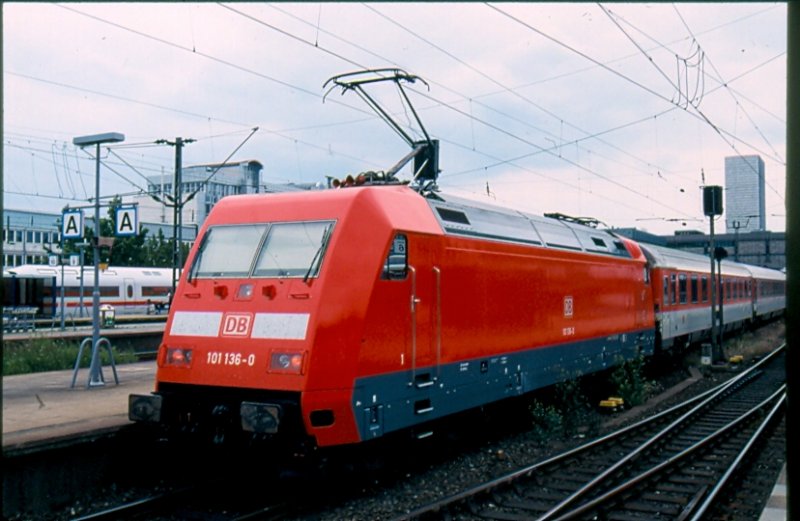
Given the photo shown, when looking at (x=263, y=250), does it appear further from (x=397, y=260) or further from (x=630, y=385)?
(x=630, y=385)

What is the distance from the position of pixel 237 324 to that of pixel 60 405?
15.4 ft

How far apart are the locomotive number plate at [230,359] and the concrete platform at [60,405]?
6.16ft

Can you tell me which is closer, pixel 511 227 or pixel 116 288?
pixel 511 227

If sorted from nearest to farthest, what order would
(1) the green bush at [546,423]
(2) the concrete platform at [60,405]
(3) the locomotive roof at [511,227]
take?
(2) the concrete platform at [60,405] → (3) the locomotive roof at [511,227] → (1) the green bush at [546,423]

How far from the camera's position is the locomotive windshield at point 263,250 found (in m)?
8.16

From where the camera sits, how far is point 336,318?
25.1 ft

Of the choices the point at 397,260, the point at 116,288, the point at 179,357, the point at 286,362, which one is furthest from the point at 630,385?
the point at 116,288

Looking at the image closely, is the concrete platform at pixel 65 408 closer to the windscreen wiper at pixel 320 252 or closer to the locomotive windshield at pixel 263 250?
the locomotive windshield at pixel 263 250

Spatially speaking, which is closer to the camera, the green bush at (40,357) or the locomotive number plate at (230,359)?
the locomotive number plate at (230,359)

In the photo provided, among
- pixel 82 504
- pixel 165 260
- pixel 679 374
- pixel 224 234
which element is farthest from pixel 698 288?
pixel 165 260

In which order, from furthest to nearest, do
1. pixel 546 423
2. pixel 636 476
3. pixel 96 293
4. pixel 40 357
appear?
pixel 40 357 < pixel 96 293 < pixel 546 423 < pixel 636 476

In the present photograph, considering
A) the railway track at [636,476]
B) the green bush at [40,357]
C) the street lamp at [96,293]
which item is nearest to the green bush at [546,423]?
the railway track at [636,476]

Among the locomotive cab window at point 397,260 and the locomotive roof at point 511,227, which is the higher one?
the locomotive roof at point 511,227

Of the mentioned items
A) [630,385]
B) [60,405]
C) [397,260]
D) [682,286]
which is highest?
[397,260]
